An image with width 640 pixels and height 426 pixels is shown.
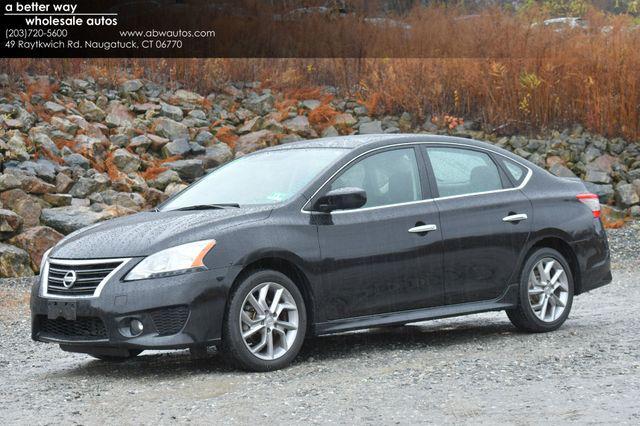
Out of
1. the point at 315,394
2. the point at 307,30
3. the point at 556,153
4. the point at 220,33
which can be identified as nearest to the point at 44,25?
the point at 220,33

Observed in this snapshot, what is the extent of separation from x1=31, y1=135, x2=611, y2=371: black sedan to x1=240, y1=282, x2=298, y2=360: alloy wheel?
0.01m

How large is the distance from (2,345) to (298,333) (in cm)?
349

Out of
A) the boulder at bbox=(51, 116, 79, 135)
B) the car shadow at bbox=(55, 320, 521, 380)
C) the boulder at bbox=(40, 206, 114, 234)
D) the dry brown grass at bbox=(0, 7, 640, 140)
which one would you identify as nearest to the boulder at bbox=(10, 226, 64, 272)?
the boulder at bbox=(40, 206, 114, 234)

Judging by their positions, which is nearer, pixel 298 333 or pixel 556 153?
pixel 298 333

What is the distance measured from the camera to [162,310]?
772cm

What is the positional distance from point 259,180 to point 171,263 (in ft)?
4.66

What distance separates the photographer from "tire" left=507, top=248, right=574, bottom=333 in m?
9.60

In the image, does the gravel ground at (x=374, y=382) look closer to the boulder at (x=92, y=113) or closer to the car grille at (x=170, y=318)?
the car grille at (x=170, y=318)

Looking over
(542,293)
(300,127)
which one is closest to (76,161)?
(300,127)

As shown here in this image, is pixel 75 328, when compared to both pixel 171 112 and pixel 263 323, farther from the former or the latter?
pixel 171 112

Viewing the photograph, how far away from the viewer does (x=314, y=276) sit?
27.3ft

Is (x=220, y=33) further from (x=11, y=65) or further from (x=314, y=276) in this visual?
(x=314, y=276)

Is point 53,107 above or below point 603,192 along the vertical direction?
above

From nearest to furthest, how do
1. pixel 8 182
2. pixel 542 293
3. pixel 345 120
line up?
pixel 542 293
pixel 8 182
pixel 345 120
